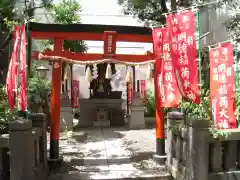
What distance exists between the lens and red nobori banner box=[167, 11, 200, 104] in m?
5.83

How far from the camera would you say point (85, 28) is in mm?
8477

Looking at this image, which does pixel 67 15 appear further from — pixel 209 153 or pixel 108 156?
pixel 209 153

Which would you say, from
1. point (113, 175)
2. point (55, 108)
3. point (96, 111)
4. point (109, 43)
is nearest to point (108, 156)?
point (113, 175)

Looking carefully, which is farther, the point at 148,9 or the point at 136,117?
the point at 148,9

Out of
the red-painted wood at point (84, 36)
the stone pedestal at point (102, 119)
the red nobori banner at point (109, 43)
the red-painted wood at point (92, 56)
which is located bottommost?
the stone pedestal at point (102, 119)

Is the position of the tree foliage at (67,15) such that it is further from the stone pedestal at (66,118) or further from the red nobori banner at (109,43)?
the red nobori banner at (109,43)

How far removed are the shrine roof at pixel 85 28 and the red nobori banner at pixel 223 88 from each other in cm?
293

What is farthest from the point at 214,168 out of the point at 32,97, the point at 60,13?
the point at 60,13

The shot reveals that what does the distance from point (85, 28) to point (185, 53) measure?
363cm

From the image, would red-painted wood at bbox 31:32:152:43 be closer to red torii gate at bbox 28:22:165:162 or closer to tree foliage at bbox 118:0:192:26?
red torii gate at bbox 28:22:165:162

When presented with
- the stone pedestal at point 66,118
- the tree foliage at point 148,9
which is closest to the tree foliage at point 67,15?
the tree foliage at point 148,9

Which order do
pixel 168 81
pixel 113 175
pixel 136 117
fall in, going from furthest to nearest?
pixel 136 117 → pixel 113 175 → pixel 168 81

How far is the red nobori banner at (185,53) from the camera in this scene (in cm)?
583

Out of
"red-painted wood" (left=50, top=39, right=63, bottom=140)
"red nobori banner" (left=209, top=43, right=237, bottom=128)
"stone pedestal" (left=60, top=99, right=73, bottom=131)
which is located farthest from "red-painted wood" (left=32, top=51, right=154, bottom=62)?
"stone pedestal" (left=60, top=99, right=73, bottom=131)
